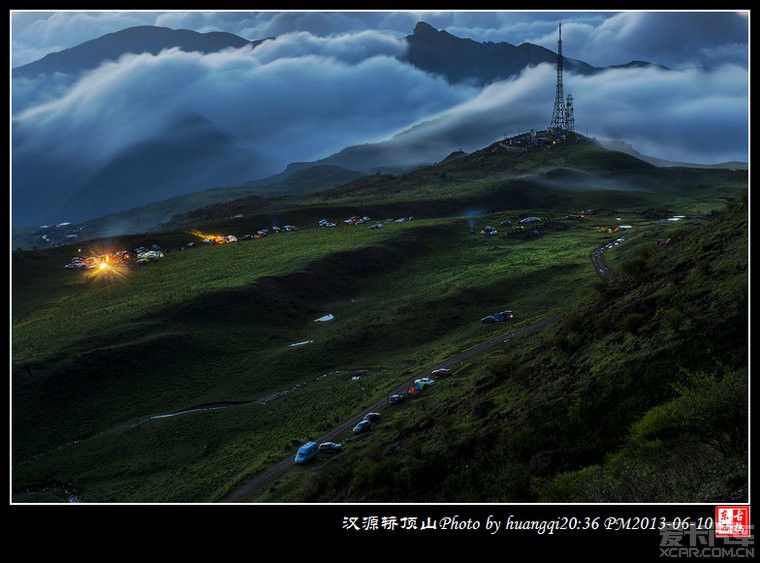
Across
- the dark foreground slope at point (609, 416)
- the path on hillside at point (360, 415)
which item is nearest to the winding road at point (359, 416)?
the path on hillside at point (360, 415)

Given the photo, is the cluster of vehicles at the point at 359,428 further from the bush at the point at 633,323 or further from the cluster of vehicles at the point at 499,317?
the bush at the point at 633,323

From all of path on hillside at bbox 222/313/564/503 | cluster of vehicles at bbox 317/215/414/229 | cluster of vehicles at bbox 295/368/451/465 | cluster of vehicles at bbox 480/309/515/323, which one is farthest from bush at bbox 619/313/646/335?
cluster of vehicles at bbox 317/215/414/229

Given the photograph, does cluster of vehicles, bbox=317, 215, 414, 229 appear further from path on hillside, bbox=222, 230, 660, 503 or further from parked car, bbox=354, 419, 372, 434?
parked car, bbox=354, 419, 372, 434

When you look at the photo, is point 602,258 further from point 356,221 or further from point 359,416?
point 356,221
